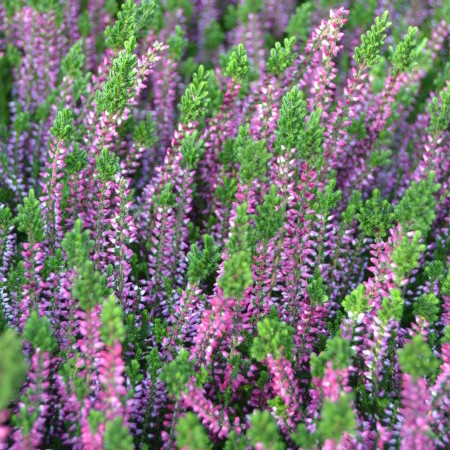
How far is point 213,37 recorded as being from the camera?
620 cm

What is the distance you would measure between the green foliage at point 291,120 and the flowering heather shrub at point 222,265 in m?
0.02

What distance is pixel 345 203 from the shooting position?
4.80 m

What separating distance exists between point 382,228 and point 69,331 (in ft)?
6.46

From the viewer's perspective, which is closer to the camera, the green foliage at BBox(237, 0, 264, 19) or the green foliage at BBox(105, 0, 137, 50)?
the green foliage at BBox(105, 0, 137, 50)

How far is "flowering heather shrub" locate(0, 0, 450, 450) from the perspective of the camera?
2.95 metres

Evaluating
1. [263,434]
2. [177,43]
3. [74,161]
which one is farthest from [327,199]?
[177,43]

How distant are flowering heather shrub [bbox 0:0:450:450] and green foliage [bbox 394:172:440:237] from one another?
0.01m

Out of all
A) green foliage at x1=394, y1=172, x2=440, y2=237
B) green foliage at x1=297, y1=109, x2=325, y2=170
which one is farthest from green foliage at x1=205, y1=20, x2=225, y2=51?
green foliage at x1=394, y1=172, x2=440, y2=237

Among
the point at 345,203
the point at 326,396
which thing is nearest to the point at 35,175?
the point at 345,203

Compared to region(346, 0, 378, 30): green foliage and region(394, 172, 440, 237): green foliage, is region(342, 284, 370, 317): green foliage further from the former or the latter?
region(346, 0, 378, 30): green foliage

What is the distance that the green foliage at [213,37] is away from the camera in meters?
6.21

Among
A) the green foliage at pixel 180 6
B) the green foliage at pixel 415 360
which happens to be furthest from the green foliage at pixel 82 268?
the green foliage at pixel 180 6

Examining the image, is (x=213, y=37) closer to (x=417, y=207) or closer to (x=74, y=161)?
(x=74, y=161)

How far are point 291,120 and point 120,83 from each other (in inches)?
43.1
